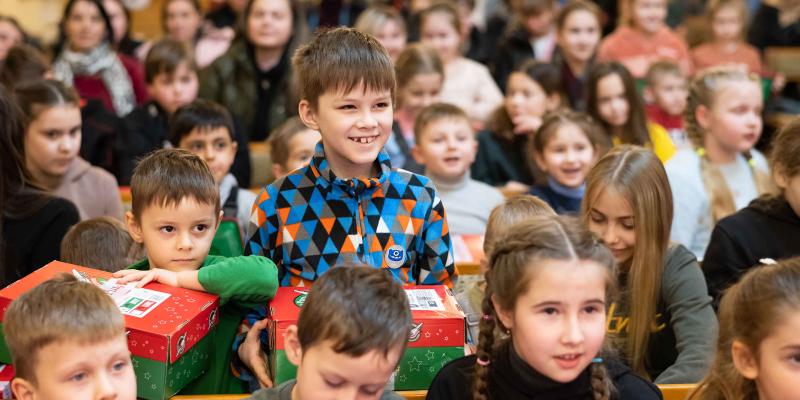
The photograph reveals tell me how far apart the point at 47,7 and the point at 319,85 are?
609 centimetres

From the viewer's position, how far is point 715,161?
4.27m

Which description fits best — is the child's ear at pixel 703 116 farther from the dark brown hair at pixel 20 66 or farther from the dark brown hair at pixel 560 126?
the dark brown hair at pixel 20 66

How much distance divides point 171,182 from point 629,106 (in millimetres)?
3095

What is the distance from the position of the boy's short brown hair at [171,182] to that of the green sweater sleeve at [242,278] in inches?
10.7

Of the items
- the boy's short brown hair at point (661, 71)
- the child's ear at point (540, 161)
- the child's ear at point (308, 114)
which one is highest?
the child's ear at point (308, 114)

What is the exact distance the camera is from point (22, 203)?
345 cm

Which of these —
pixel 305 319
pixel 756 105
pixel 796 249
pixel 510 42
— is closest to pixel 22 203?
pixel 305 319

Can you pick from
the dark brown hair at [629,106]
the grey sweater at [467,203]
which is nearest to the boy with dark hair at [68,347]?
the grey sweater at [467,203]

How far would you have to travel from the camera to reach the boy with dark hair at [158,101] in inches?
206

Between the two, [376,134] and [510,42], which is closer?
[376,134]

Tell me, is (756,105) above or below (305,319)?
above

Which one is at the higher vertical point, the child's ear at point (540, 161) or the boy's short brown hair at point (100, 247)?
the child's ear at point (540, 161)

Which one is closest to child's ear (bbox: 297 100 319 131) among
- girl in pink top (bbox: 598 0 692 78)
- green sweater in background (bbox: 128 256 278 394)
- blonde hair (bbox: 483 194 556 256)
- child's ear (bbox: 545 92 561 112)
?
green sweater in background (bbox: 128 256 278 394)

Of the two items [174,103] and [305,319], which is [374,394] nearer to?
[305,319]
